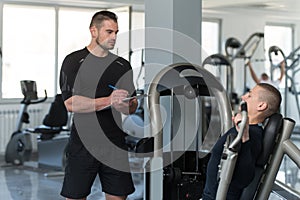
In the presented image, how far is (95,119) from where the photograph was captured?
2.90m

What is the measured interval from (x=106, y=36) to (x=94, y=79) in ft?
0.79

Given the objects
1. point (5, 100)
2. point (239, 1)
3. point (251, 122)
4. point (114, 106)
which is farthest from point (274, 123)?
point (239, 1)

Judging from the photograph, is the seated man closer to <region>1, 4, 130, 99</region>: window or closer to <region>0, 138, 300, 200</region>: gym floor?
<region>0, 138, 300, 200</region>: gym floor

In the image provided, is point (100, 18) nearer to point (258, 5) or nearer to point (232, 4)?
point (232, 4)

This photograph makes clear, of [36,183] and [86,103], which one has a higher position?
[86,103]

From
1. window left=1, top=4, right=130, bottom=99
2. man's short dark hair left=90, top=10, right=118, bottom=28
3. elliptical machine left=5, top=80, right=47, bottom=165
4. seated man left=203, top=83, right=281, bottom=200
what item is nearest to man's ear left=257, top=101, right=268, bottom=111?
seated man left=203, top=83, right=281, bottom=200

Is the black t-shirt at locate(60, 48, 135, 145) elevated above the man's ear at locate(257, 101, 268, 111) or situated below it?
above

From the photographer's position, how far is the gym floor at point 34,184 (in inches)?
210

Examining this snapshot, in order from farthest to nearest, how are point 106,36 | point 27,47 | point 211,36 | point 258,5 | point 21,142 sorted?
1. point 211,36
2. point 258,5
3. point 27,47
4. point 21,142
5. point 106,36

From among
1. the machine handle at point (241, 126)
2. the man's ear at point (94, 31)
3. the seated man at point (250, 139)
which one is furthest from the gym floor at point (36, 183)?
the machine handle at point (241, 126)

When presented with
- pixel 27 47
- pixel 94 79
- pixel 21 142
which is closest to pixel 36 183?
pixel 21 142

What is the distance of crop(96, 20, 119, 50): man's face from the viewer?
9.57 ft

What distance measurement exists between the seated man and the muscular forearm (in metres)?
0.64

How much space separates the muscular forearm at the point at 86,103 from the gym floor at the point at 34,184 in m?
2.45
